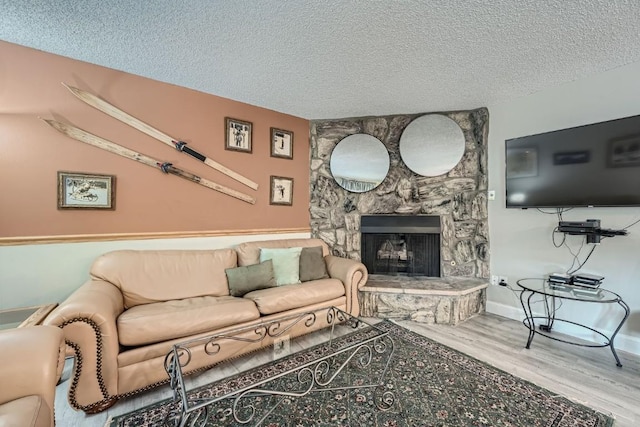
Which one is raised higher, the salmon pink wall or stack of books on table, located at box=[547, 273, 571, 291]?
the salmon pink wall

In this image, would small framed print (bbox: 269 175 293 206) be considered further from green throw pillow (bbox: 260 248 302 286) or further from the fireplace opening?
the fireplace opening

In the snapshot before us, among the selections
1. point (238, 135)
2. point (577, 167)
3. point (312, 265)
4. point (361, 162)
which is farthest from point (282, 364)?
point (577, 167)

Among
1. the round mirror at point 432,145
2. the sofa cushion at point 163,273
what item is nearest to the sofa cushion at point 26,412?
the sofa cushion at point 163,273

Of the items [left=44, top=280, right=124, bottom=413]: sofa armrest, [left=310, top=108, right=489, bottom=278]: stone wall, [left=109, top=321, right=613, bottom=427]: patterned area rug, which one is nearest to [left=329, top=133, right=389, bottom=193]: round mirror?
[left=310, top=108, right=489, bottom=278]: stone wall

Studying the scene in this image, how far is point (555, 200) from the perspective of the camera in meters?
2.46

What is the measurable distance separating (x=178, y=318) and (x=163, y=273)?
1.99ft

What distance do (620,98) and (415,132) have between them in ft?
5.62

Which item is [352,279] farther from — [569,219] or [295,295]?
[569,219]

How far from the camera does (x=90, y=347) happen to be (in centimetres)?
146

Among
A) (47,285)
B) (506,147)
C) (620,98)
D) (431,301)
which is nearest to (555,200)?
(506,147)

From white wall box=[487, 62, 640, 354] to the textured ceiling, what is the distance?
183mm

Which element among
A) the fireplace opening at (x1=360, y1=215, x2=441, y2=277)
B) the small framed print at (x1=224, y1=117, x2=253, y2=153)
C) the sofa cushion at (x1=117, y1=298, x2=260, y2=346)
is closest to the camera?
the sofa cushion at (x1=117, y1=298, x2=260, y2=346)

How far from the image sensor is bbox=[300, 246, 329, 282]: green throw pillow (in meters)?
2.76

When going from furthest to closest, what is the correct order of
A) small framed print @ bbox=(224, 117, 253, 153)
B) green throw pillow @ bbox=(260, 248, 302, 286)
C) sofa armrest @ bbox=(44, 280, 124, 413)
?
small framed print @ bbox=(224, 117, 253, 153) < green throw pillow @ bbox=(260, 248, 302, 286) < sofa armrest @ bbox=(44, 280, 124, 413)
